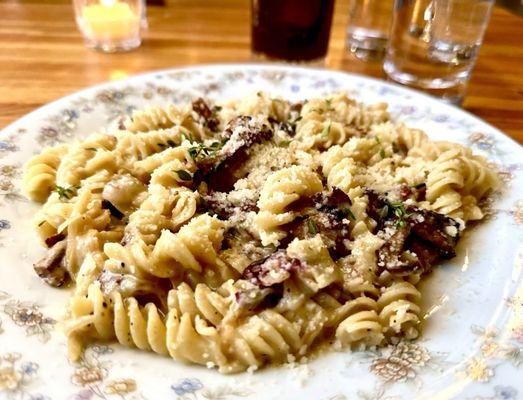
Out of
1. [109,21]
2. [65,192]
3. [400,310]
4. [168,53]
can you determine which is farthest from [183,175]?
[109,21]

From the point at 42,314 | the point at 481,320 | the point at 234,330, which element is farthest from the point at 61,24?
the point at 481,320

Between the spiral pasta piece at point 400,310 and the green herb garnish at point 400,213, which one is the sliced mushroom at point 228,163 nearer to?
the green herb garnish at point 400,213

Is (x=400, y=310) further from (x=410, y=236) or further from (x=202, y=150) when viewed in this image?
(x=202, y=150)

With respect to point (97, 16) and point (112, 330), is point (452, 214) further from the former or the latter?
point (97, 16)

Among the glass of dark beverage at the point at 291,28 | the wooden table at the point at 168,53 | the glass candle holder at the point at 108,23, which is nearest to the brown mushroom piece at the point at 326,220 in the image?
the wooden table at the point at 168,53

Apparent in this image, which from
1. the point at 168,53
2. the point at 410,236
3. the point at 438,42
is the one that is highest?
the point at 438,42
